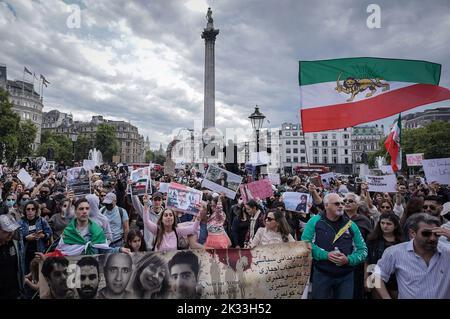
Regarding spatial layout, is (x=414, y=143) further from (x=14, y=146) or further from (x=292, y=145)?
(x=14, y=146)

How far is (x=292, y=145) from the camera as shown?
335 feet

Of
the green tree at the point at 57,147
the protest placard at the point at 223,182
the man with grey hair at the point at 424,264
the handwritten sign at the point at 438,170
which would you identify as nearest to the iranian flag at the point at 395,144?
the handwritten sign at the point at 438,170

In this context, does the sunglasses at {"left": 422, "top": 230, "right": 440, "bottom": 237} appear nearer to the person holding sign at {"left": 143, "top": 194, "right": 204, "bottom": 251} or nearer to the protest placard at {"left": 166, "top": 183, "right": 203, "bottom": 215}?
the person holding sign at {"left": 143, "top": 194, "right": 204, "bottom": 251}

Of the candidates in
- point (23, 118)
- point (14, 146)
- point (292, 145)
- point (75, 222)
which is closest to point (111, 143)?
point (23, 118)

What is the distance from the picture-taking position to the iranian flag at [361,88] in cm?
683

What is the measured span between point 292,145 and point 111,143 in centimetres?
5731

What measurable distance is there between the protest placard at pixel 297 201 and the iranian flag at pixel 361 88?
1625 mm

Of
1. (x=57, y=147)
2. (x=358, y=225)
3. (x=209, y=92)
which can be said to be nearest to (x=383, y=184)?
(x=358, y=225)

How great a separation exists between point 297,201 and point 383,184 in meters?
2.62

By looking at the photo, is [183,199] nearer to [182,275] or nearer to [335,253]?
[182,275]

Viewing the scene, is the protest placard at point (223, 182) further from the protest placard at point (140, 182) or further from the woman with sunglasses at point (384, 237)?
the woman with sunglasses at point (384, 237)

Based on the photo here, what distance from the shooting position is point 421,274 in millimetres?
3236

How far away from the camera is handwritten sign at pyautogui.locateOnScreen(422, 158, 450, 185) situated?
8008mm
